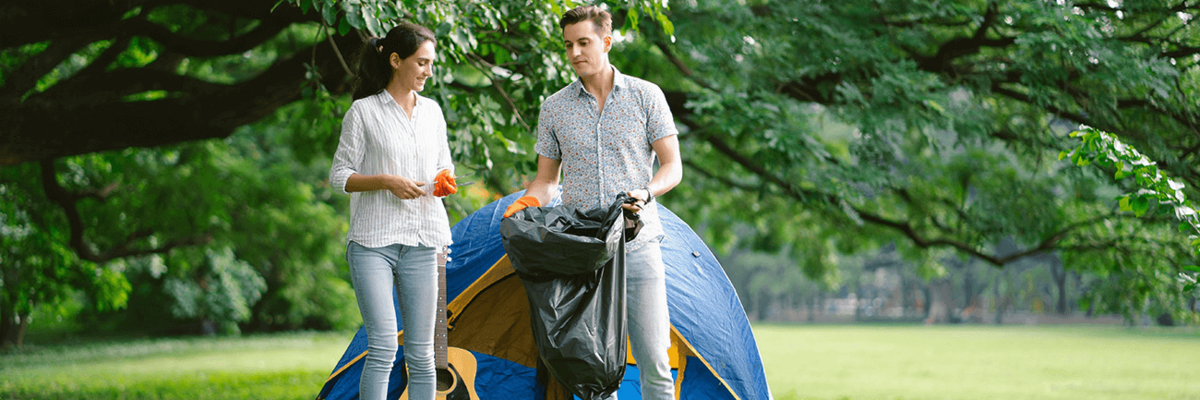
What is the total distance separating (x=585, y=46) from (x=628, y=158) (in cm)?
34

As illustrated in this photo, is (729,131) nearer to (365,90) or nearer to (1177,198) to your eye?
(1177,198)

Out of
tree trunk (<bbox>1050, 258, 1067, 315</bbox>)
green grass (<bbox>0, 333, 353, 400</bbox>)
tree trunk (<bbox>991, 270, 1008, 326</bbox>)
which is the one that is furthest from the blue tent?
tree trunk (<bbox>991, 270, 1008, 326</bbox>)

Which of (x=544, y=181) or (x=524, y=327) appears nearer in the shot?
(x=544, y=181)

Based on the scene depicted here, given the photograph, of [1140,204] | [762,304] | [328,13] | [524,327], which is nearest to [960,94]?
[1140,204]

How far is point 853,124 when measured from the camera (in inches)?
217

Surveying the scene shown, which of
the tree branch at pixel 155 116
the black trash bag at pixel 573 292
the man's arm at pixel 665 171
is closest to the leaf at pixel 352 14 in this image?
the black trash bag at pixel 573 292

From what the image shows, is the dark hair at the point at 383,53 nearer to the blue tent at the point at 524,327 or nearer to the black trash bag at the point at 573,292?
the black trash bag at the point at 573,292

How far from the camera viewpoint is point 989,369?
36.3 feet

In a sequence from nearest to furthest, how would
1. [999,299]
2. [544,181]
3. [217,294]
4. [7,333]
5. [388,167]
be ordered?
[388,167]
[544,181]
[7,333]
[217,294]
[999,299]

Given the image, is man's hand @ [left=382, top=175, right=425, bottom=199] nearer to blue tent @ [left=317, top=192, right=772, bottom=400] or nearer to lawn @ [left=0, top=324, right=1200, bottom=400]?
blue tent @ [left=317, top=192, right=772, bottom=400]

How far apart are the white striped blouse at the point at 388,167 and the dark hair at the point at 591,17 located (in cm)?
56

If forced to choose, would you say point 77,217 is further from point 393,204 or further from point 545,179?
point 545,179

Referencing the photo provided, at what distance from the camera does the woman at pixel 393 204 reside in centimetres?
252

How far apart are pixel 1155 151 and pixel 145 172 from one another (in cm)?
904
